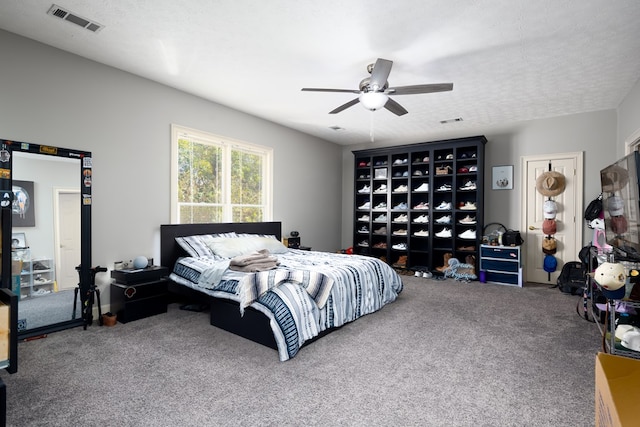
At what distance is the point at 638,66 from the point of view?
331 cm

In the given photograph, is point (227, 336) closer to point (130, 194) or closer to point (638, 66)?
point (130, 194)

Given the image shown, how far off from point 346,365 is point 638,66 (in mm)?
4138

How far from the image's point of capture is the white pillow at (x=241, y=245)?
4031 millimetres

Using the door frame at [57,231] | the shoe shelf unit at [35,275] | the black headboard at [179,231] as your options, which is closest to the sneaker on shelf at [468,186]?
the black headboard at [179,231]

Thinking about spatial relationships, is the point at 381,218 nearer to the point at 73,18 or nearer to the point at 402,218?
the point at 402,218

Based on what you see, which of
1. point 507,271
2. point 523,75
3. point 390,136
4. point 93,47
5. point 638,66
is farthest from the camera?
point 390,136

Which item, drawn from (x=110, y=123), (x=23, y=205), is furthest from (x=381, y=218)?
(x=23, y=205)

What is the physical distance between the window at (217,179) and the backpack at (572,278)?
4539 millimetres

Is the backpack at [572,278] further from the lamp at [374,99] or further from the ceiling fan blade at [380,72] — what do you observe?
the ceiling fan blade at [380,72]

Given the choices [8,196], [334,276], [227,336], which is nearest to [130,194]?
[8,196]

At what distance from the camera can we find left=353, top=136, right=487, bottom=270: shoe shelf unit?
5594mm

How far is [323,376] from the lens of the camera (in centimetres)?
226

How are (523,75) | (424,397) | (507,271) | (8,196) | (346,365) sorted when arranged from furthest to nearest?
(507,271), (523,75), (8,196), (346,365), (424,397)

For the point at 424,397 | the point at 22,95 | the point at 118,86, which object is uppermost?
the point at 118,86
